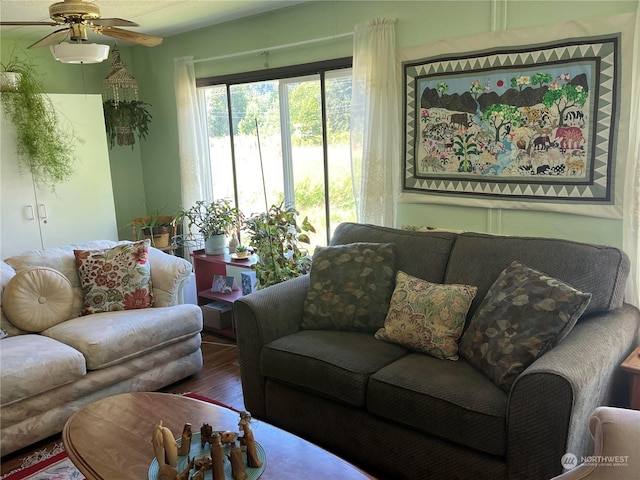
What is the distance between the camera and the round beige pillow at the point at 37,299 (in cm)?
292

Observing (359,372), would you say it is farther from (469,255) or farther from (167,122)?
(167,122)

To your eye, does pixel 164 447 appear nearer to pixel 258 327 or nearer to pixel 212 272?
pixel 258 327

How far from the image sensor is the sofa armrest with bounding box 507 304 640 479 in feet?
5.62

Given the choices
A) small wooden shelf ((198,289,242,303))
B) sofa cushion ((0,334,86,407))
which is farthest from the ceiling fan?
small wooden shelf ((198,289,242,303))

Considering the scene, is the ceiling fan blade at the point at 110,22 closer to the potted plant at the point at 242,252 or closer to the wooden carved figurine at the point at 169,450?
the wooden carved figurine at the point at 169,450

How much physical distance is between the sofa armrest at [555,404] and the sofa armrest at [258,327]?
1.23 meters

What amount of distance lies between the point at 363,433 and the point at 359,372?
0.27 metres

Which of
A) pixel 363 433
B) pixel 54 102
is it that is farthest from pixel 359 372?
pixel 54 102

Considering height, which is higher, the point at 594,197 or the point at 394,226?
the point at 594,197

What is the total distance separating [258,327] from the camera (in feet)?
8.57

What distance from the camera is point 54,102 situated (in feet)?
13.9

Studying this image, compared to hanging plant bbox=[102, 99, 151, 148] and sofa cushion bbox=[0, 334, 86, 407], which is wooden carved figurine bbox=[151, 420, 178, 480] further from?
hanging plant bbox=[102, 99, 151, 148]

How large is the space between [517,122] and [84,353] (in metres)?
2.59

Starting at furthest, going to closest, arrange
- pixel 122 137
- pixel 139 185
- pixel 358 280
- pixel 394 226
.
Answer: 1. pixel 139 185
2. pixel 122 137
3. pixel 394 226
4. pixel 358 280
